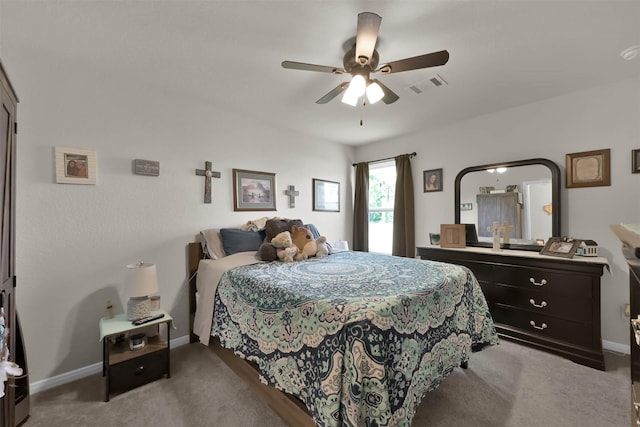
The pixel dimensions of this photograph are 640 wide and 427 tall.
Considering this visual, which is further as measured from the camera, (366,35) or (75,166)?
(75,166)

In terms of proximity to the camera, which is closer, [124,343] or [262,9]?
[262,9]

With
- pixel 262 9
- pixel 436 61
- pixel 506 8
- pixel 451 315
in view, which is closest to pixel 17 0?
pixel 262 9

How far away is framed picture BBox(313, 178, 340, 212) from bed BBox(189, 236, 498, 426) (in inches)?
64.8

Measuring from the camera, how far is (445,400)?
5.95 feet

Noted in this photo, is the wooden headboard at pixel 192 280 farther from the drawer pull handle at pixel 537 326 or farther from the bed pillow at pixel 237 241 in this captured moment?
the drawer pull handle at pixel 537 326

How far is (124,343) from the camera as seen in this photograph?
2092mm

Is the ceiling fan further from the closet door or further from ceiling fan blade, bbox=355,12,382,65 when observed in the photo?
the closet door

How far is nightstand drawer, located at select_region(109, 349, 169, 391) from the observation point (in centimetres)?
190

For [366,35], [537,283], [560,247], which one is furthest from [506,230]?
[366,35]

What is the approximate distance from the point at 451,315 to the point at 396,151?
2.79m

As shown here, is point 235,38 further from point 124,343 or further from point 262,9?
point 124,343

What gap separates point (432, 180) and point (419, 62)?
2.26 metres

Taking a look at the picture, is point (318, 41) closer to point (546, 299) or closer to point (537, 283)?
point (537, 283)

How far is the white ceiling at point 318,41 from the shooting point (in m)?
1.57
